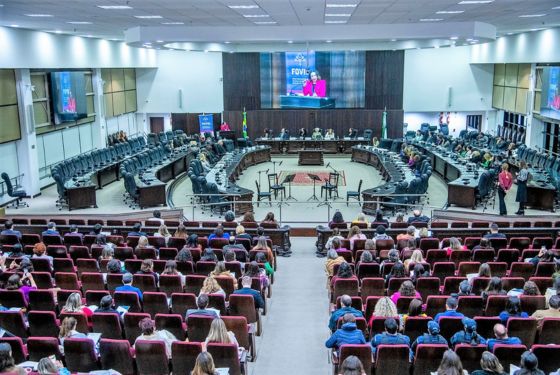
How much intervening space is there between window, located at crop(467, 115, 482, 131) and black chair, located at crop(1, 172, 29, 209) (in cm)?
2782

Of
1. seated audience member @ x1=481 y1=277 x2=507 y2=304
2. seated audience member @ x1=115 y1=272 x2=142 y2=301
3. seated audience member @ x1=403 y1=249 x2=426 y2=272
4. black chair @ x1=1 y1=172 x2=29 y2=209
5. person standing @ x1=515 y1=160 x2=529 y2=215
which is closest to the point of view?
seated audience member @ x1=481 y1=277 x2=507 y2=304

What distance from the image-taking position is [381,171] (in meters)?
25.7

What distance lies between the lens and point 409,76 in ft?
117

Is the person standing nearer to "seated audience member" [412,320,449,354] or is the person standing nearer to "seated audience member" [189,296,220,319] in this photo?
"seated audience member" [412,320,449,354]

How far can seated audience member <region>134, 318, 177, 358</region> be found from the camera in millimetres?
6734

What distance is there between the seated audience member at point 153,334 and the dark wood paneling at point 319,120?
2840cm

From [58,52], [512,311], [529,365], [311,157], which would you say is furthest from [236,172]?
[529,365]

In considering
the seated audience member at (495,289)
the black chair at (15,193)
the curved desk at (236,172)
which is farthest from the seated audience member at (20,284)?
the black chair at (15,193)

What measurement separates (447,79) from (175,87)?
690 inches

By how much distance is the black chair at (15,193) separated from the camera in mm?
19500

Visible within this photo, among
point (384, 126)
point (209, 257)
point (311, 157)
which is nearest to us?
point (209, 257)

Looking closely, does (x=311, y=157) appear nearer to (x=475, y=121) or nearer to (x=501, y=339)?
(x=475, y=121)

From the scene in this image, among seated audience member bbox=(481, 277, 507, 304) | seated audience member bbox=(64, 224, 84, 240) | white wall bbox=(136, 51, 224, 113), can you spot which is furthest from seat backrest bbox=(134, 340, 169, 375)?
white wall bbox=(136, 51, 224, 113)

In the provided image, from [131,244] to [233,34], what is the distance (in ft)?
35.3
